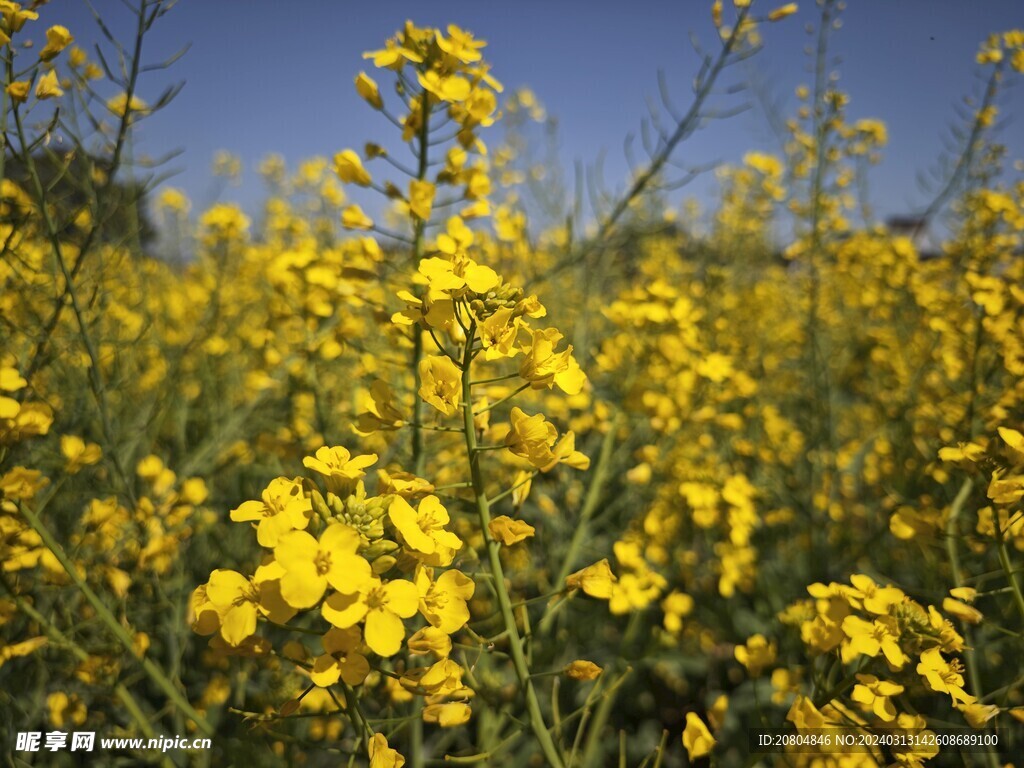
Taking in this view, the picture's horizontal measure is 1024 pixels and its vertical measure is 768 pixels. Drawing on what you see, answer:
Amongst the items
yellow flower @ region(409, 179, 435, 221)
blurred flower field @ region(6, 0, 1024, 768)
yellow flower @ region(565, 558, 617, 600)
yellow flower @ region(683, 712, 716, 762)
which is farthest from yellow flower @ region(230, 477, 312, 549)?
yellow flower @ region(683, 712, 716, 762)

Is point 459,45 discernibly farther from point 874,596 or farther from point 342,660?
point 874,596

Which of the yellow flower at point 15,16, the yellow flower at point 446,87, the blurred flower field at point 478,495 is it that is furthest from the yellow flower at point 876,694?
the yellow flower at point 15,16

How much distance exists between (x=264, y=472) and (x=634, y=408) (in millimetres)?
1675

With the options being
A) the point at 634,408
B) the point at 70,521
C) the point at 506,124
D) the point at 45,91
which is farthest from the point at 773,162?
the point at 70,521

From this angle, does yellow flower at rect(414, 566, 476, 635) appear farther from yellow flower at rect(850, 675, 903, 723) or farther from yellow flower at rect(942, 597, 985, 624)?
yellow flower at rect(942, 597, 985, 624)

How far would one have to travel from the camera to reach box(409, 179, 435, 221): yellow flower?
1.42m

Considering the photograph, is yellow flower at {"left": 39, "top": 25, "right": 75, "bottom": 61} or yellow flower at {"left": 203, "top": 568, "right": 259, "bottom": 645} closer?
yellow flower at {"left": 203, "top": 568, "right": 259, "bottom": 645}

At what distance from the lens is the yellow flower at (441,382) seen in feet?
2.92

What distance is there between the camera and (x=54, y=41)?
1335 millimetres

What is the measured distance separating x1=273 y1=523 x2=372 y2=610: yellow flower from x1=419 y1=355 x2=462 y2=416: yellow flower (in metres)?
0.23

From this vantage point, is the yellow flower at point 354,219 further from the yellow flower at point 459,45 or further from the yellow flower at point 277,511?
the yellow flower at point 277,511

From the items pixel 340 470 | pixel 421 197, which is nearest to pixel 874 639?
pixel 340 470

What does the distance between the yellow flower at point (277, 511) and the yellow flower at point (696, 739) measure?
0.89 metres

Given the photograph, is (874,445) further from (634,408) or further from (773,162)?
(773,162)
